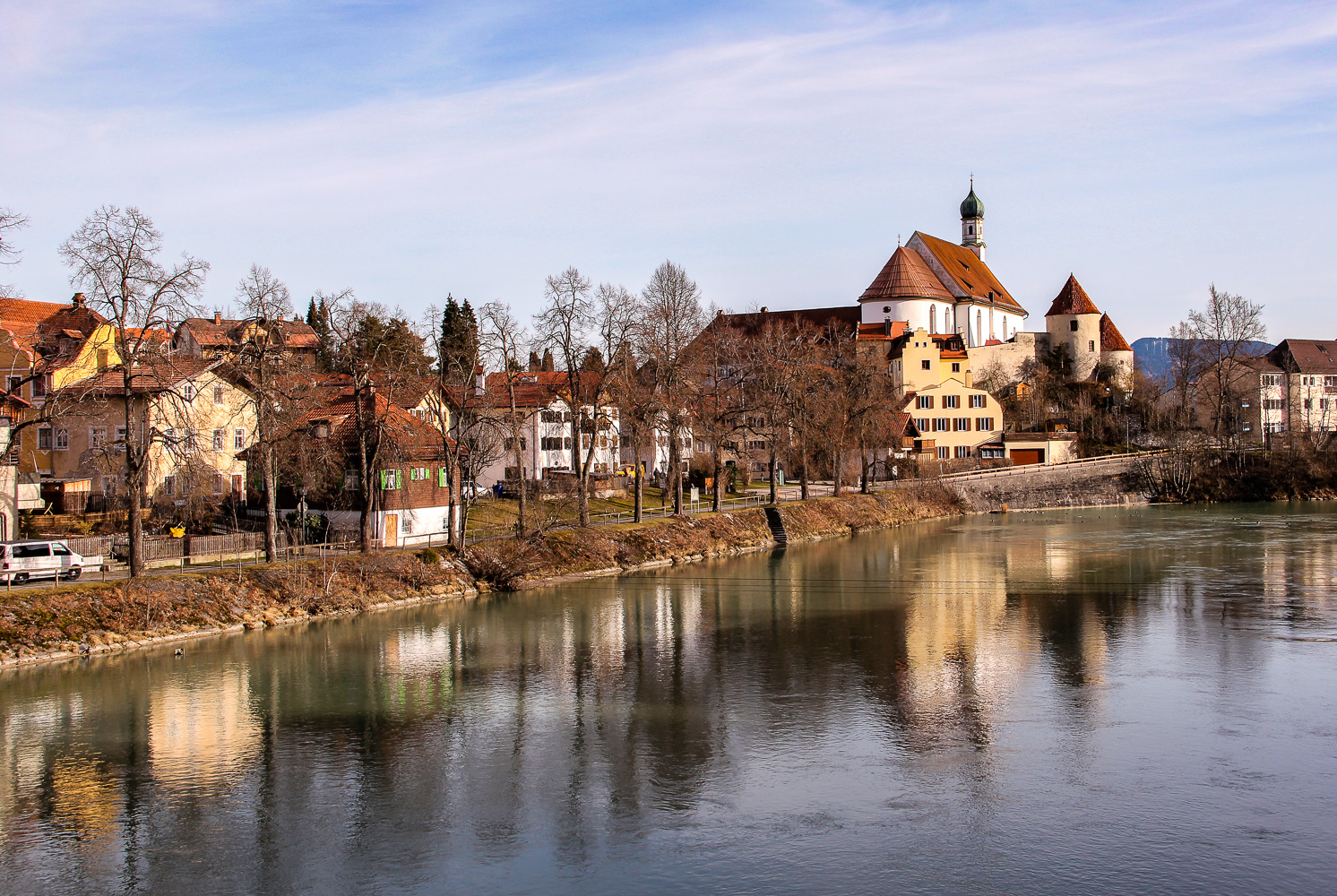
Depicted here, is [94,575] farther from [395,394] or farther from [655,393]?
[655,393]

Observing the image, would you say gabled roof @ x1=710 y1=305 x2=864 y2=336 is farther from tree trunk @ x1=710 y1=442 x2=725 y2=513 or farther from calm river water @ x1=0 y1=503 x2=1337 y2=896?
calm river water @ x1=0 y1=503 x2=1337 y2=896

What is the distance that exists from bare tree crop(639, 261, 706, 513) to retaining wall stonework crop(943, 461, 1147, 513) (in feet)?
110

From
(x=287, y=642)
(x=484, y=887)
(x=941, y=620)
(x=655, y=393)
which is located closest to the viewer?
(x=484, y=887)

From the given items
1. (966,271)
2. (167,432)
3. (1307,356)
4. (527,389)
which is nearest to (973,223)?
(966,271)

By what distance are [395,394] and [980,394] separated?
6153cm

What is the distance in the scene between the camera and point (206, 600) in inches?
1340

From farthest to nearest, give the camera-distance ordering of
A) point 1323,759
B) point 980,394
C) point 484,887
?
point 980,394
point 1323,759
point 484,887

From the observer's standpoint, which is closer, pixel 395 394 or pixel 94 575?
pixel 94 575

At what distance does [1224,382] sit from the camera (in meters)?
87.8

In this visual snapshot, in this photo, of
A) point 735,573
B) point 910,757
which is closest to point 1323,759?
point 910,757

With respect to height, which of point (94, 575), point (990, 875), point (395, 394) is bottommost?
point (990, 875)

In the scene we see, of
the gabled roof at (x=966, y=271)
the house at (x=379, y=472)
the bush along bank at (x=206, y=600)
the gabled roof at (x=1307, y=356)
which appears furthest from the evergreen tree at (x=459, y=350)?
the gabled roof at (x=1307, y=356)

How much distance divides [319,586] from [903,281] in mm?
85633

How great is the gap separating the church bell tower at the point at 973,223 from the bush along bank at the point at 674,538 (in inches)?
2658
